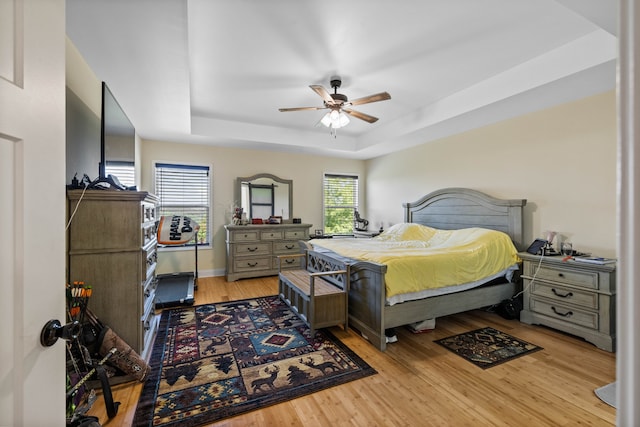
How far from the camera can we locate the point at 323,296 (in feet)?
8.73

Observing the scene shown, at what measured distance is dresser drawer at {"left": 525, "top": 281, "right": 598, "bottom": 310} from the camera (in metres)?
2.55

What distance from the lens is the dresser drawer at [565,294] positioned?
8.37 ft

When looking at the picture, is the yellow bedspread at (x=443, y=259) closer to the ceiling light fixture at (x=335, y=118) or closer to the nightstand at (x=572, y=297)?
the nightstand at (x=572, y=297)

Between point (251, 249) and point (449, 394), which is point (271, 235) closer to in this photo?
point (251, 249)

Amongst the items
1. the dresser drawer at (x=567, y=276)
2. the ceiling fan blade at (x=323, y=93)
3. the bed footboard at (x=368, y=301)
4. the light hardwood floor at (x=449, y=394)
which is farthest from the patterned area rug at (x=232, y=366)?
the ceiling fan blade at (x=323, y=93)

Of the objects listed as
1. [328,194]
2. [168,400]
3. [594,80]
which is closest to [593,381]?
[594,80]

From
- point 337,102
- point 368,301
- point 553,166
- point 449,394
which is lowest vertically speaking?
point 449,394

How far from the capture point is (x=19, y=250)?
613mm

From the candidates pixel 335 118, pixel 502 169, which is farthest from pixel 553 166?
pixel 335 118

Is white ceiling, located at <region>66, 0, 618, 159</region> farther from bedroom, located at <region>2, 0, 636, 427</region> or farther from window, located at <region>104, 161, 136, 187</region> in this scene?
window, located at <region>104, 161, 136, 187</region>

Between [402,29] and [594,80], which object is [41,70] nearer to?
[402,29]

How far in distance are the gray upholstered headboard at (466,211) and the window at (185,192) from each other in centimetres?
381

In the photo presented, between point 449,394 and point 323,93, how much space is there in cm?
277

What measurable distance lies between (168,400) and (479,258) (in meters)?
3.10
